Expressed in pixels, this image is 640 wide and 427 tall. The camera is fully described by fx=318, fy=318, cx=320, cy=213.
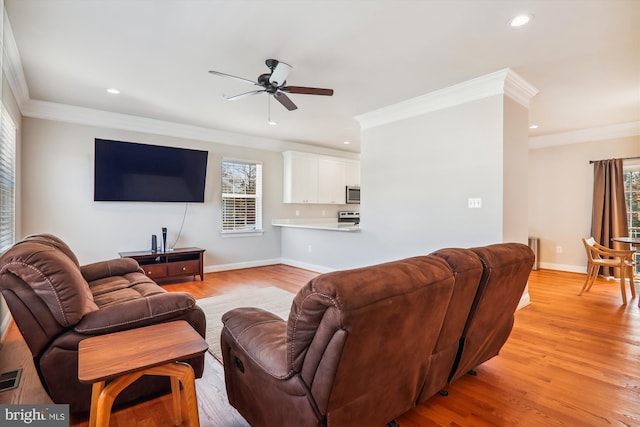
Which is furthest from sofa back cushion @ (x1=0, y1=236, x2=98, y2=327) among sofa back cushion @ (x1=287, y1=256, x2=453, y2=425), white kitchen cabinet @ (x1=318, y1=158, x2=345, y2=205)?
white kitchen cabinet @ (x1=318, y1=158, x2=345, y2=205)

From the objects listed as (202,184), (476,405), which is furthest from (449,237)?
(202,184)

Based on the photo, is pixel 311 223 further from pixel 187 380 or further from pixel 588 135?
pixel 187 380

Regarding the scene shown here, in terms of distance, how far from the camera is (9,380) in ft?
6.79

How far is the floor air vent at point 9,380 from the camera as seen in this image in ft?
6.55

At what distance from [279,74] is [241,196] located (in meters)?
3.51

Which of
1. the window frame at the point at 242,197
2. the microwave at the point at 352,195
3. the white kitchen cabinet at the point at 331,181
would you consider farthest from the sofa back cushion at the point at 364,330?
the microwave at the point at 352,195

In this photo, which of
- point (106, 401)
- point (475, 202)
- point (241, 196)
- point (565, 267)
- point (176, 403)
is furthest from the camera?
point (241, 196)

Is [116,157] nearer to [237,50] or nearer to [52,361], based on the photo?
[237,50]

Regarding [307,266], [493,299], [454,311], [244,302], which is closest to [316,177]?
[307,266]

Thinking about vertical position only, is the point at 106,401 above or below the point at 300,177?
below

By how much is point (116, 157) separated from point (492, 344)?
16.6ft

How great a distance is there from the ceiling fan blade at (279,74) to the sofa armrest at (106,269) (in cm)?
228

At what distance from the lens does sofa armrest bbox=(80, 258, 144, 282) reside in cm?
290

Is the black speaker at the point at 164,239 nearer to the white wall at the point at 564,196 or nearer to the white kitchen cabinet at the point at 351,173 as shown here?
the white kitchen cabinet at the point at 351,173
